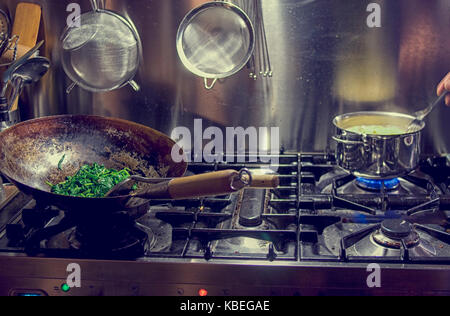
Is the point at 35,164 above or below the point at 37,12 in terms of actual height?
below

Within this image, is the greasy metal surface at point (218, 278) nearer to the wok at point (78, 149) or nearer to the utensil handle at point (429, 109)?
the wok at point (78, 149)

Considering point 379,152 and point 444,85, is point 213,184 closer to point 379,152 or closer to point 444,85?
point 379,152

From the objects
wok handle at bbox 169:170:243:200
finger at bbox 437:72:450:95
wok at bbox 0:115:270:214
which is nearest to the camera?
wok handle at bbox 169:170:243:200

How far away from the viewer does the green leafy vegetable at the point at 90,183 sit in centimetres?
116

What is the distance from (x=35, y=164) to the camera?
4.10ft

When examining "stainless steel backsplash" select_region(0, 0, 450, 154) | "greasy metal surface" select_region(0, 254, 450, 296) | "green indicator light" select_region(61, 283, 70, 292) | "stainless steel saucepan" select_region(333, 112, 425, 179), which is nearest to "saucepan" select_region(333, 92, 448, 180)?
"stainless steel saucepan" select_region(333, 112, 425, 179)

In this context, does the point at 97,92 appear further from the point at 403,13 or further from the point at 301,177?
the point at 403,13

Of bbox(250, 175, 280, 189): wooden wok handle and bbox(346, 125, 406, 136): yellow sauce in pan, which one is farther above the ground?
bbox(346, 125, 406, 136): yellow sauce in pan

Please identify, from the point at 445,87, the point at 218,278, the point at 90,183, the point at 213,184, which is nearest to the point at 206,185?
the point at 213,184

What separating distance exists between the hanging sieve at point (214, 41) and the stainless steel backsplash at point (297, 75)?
0.09 meters

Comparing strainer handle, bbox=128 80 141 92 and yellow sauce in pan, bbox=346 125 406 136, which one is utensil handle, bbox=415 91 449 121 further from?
strainer handle, bbox=128 80 141 92

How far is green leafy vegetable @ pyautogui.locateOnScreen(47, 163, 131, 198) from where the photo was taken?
1.16m
